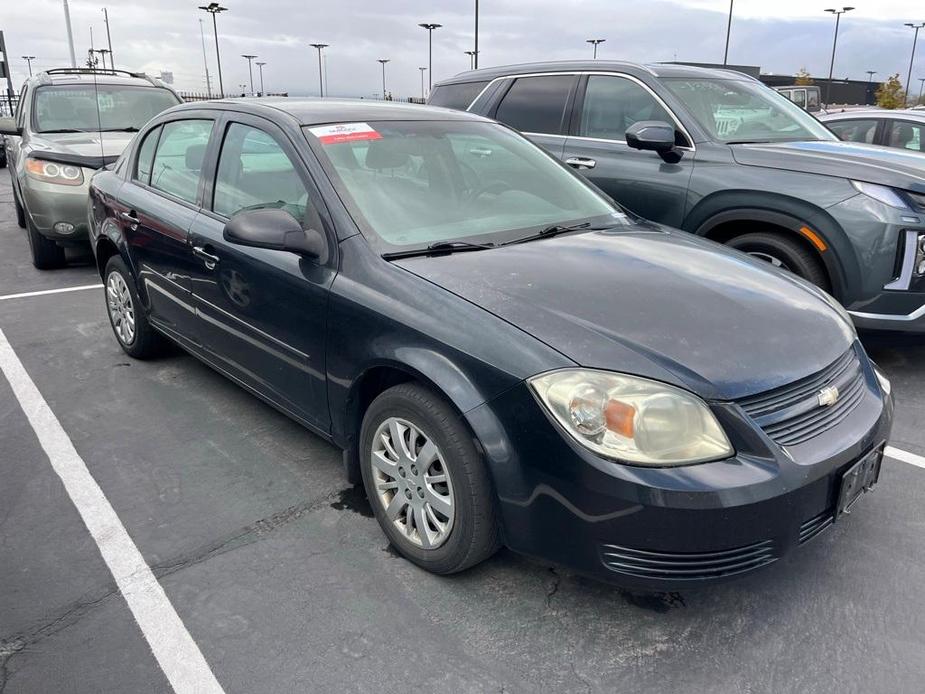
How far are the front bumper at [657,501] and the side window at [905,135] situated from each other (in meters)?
7.01

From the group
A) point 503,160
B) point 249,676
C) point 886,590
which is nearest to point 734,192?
point 503,160

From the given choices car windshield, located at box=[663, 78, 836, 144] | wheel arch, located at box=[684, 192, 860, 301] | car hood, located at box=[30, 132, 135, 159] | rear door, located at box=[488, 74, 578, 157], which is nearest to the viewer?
wheel arch, located at box=[684, 192, 860, 301]

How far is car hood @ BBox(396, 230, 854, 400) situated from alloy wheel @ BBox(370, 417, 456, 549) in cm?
54

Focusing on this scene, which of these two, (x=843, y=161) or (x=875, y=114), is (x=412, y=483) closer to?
(x=843, y=161)

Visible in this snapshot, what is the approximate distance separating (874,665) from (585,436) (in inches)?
44.7

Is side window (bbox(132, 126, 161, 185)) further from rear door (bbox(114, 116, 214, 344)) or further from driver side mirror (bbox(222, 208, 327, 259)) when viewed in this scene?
driver side mirror (bbox(222, 208, 327, 259))

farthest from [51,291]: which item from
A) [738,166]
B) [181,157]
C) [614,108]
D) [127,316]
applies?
[738,166]

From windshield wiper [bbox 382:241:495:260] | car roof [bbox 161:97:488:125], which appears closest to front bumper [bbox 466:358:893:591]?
windshield wiper [bbox 382:241:495:260]

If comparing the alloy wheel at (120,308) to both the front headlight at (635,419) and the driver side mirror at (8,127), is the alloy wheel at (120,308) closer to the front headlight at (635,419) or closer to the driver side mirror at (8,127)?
the front headlight at (635,419)

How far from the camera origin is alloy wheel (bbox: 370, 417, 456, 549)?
2.56 meters

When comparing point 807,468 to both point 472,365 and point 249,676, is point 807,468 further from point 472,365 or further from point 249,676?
point 249,676

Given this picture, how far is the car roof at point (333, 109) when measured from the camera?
3.39 metres

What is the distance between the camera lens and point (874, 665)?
2271 millimetres

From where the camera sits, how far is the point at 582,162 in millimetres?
5555
